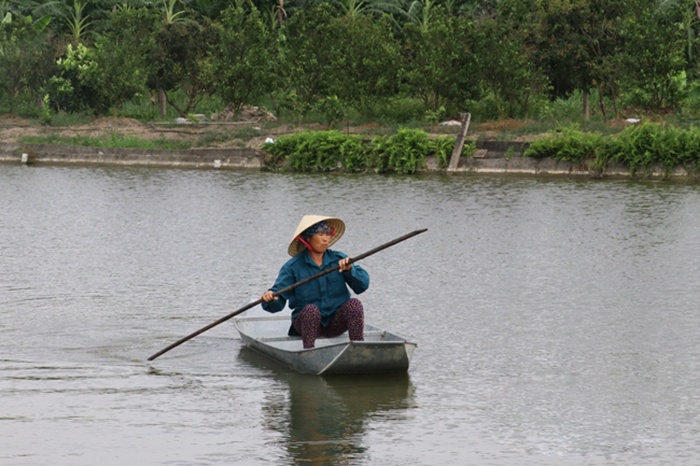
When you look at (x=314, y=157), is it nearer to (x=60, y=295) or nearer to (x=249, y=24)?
(x=249, y=24)

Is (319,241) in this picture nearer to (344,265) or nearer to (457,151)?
(344,265)

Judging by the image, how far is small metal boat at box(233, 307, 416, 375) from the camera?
11102 millimetres

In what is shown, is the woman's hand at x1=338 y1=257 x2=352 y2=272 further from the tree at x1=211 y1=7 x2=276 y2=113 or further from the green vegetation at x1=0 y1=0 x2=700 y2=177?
the tree at x1=211 y1=7 x2=276 y2=113

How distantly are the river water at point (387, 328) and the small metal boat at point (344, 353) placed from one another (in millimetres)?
129

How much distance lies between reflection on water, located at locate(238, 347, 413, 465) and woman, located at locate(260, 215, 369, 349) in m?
0.40

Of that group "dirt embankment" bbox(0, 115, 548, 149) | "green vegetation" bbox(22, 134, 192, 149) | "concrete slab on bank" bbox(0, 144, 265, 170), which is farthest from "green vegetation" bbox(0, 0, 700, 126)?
"concrete slab on bank" bbox(0, 144, 265, 170)

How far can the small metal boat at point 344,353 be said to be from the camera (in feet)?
36.4

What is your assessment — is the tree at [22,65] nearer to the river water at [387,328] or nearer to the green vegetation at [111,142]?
the green vegetation at [111,142]

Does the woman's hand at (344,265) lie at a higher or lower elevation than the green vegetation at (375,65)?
lower

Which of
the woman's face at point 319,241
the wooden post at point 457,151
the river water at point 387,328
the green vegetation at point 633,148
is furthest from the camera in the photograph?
the wooden post at point 457,151

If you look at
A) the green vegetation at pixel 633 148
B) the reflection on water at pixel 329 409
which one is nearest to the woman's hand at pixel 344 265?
the reflection on water at pixel 329 409

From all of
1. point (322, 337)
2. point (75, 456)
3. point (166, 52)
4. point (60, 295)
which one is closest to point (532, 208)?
point (60, 295)

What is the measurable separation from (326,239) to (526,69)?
91.9 ft

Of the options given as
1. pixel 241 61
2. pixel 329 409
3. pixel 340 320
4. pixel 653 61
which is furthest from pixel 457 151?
pixel 329 409
